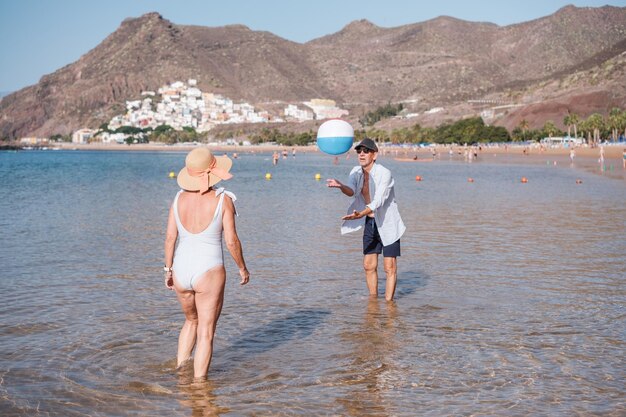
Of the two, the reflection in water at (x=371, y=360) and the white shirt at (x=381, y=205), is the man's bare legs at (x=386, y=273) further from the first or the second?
the white shirt at (x=381, y=205)

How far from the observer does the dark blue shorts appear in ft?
29.8

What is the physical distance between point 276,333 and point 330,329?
609 millimetres

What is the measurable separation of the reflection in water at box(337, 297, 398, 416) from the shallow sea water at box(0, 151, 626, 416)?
2cm

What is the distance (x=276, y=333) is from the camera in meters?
8.20

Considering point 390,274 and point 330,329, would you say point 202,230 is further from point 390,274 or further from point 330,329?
point 390,274

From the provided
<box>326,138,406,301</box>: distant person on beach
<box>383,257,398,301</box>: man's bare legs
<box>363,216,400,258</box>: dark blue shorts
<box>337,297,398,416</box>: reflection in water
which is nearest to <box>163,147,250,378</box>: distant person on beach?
<box>337,297,398,416</box>: reflection in water

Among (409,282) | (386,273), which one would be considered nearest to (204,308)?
(386,273)

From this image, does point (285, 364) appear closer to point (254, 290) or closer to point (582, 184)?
point (254, 290)

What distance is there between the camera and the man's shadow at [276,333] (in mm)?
7531

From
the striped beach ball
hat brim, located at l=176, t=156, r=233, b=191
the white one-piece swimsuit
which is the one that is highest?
the striped beach ball

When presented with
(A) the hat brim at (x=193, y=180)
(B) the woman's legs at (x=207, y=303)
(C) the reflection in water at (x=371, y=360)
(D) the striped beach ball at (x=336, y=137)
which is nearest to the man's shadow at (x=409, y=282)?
(C) the reflection in water at (x=371, y=360)

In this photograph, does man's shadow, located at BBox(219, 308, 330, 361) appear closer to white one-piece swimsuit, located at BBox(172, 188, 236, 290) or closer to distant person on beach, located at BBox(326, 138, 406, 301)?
distant person on beach, located at BBox(326, 138, 406, 301)

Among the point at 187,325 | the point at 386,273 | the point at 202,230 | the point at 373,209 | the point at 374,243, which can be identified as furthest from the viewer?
the point at 386,273

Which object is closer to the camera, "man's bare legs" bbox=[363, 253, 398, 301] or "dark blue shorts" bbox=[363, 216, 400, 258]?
"dark blue shorts" bbox=[363, 216, 400, 258]
